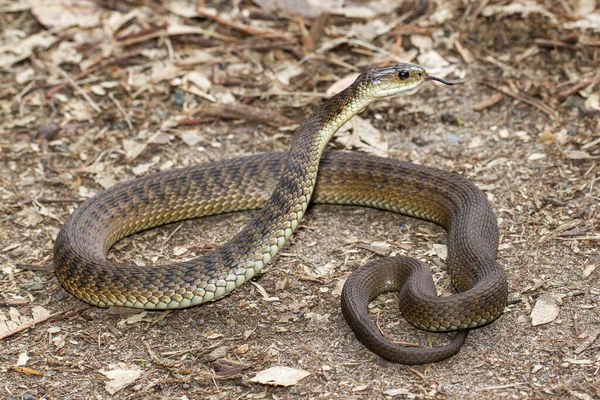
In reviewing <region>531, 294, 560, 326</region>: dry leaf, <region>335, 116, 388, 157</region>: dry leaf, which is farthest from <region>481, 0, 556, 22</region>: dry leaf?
<region>531, 294, 560, 326</region>: dry leaf

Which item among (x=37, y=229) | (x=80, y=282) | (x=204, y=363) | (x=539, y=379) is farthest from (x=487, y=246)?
(x=37, y=229)

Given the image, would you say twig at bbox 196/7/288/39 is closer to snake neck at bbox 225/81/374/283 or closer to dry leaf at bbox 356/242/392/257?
snake neck at bbox 225/81/374/283

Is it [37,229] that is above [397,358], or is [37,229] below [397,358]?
below

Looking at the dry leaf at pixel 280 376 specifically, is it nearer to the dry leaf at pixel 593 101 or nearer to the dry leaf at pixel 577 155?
the dry leaf at pixel 577 155

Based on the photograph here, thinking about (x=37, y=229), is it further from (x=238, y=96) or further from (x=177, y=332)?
(x=238, y=96)

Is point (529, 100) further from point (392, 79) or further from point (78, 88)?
point (78, 88)

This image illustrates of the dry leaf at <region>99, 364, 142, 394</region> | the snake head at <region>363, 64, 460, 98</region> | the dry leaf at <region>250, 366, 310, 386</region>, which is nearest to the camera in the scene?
the dry leaf at <region>250, 366, 310, 386</region>

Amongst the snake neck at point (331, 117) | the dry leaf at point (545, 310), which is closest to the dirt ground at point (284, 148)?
the dry leaf at point (545, 310)
